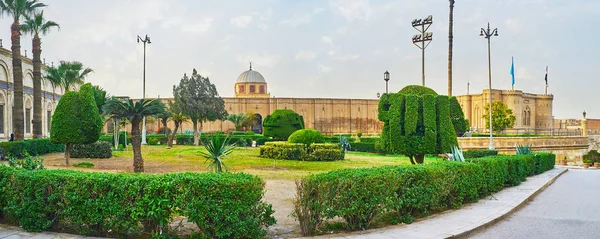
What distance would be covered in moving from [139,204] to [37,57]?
25.1 meters

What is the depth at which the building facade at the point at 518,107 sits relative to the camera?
190 feet

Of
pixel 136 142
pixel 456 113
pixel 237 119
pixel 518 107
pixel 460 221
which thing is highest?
pixel 518 107

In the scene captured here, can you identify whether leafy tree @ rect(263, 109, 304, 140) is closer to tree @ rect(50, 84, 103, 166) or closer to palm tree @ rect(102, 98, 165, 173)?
tree @ rect(50, 84, 103, 166)

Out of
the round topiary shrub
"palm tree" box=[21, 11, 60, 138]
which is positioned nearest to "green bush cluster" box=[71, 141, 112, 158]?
"palm tree" box=[21, 11, 60, 138]

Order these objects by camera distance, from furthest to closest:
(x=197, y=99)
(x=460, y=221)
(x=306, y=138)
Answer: (x=197, y=99) < (x=306, y=138) < (x=460, y=221)

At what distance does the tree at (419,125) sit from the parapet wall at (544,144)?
1659cm

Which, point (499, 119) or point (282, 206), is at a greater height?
point (499, 119)

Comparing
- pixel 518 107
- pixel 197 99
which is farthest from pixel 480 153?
pixel 518 107

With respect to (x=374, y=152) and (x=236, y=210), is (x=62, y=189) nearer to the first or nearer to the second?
(x=236, y=210)

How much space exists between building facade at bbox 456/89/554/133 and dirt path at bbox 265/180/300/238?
4662cm

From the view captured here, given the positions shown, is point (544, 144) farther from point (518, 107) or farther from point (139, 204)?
point (139, 204)

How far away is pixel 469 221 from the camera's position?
779cm

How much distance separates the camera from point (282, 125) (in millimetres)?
33469

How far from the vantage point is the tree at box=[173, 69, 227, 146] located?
123ft
